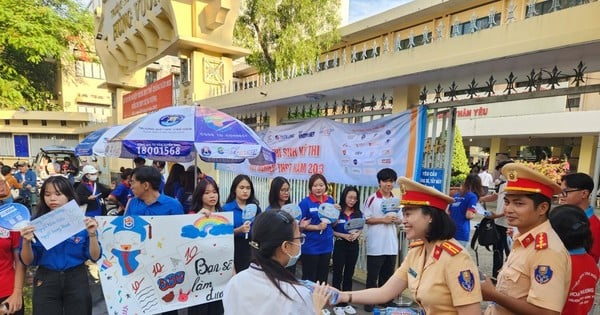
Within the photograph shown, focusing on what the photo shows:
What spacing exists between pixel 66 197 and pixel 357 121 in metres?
4.05

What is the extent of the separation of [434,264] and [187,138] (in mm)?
2611

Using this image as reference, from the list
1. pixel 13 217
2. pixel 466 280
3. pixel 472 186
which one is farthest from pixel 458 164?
pixel 13 217

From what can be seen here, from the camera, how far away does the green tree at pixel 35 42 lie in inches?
639

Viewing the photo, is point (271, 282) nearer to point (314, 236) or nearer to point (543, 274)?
point (543, 274)

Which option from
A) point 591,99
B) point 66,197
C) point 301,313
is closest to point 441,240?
point 301,313

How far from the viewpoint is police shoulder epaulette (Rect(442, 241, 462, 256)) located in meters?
1.59

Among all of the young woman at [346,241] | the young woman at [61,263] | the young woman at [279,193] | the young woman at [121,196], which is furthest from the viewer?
the young woman at [121,196]

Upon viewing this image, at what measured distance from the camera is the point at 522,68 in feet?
10.7

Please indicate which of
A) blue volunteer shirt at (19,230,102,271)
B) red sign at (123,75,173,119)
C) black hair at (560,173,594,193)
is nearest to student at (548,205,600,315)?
black hair at (560,173,594,193)

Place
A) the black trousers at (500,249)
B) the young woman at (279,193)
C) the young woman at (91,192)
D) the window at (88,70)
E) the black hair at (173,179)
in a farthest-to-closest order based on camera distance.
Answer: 1. the window at (88,70)
2. the black hair at (173,179)
3. the black trousers at (500,249)
4. the young woman at (91,192)
5. the young woman at (279,193)

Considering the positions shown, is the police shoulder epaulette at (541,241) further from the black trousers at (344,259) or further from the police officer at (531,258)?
the black trousers at (344,259)

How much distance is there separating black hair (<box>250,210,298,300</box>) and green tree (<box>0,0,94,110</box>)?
20.8 m

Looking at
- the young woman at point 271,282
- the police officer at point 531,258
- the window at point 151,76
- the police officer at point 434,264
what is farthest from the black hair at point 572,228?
the window at point 151,76

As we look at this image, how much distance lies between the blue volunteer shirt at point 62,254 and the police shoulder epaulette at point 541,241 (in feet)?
9.87
